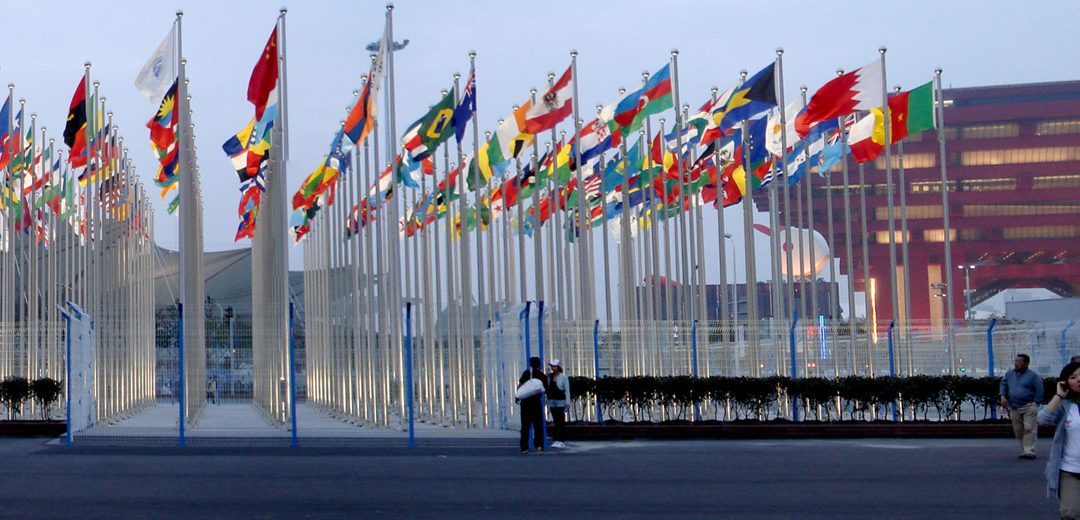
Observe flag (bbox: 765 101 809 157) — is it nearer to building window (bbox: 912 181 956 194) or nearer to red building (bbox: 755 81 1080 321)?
red building (bbox: 755 81 1080 321)

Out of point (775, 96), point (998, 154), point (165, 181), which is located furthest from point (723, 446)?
point (998, 154)

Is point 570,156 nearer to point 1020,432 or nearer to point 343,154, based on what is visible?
point 343,154

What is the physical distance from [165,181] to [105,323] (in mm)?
5284

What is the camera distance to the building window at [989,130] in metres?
103

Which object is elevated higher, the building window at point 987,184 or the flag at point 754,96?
the building window at point 987,184

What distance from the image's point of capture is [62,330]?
106ft

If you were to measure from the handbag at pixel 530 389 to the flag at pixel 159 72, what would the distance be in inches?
406

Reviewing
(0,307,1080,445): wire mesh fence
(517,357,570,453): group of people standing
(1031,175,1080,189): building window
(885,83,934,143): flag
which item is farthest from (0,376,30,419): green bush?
(1031,175,1080,189): building window

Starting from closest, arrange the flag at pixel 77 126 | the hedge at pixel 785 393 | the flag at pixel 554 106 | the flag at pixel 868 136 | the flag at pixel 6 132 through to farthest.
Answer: the hedge at pixel 785 393
the flag at pixel 554 106
the flag at pixel 868 136
the flag at pixel 77 126
the flag at pixel 6 132

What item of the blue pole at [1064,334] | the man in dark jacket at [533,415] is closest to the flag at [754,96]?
the blue pole at [1064,334]

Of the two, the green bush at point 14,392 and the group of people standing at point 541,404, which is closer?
the group of people standing at point 541,404

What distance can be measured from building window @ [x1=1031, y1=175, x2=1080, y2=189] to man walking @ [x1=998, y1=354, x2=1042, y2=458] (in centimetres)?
8678

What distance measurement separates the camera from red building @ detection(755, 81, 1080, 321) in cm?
10194

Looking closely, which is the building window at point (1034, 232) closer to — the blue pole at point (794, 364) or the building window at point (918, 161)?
the building window at point (918, 161)
